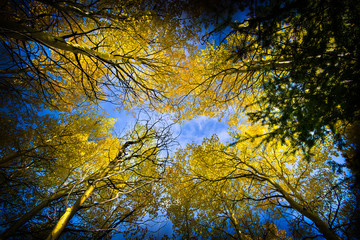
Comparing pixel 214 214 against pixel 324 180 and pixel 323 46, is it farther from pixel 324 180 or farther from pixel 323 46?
pixel 323 46

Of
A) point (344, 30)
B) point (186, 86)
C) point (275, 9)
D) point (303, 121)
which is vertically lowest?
point (303, 121)

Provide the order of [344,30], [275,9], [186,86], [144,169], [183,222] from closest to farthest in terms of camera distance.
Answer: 1. [275,9]
2. [344,30]
3. [186,86]
4. [183,222]
5. [144,169]

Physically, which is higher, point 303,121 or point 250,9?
point 250,9

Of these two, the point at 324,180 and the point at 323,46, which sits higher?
the point at 324,180

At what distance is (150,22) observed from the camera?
3.32 meters

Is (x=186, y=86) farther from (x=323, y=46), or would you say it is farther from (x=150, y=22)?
(x=323, y=46)

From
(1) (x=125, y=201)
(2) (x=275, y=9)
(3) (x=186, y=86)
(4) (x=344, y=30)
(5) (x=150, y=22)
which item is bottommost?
(1) (x=125, y=201)

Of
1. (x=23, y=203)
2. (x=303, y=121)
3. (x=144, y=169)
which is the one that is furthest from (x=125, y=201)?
(x=303, y=121)

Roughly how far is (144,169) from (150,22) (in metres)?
6.62

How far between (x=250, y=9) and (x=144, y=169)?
7.35m

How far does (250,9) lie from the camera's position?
1.72 metres

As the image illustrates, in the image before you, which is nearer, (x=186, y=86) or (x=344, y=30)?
(x=344, y=30)

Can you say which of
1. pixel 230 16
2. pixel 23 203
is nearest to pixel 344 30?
pixel 230 16

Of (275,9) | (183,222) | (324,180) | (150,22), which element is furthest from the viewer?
(183,222)
